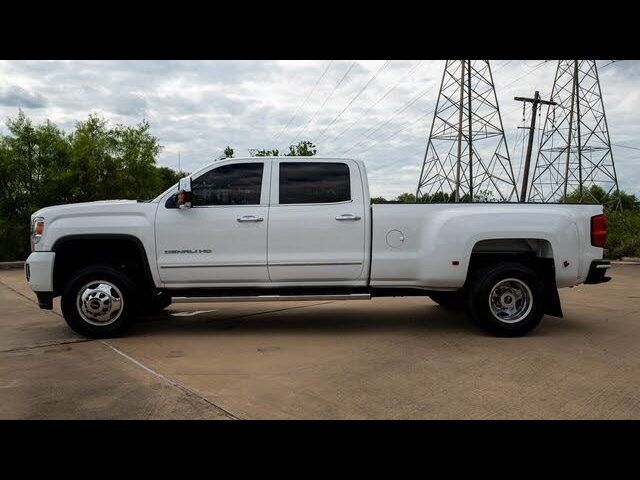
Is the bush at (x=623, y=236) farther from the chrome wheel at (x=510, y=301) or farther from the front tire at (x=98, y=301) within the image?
the front tire at (x=98, y=301)

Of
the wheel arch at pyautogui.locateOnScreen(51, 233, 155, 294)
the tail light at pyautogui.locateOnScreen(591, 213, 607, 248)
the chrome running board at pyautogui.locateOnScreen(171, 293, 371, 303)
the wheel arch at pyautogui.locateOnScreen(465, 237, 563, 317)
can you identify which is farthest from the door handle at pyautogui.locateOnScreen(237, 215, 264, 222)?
the tail light at pyautogui.locateOnScreen(591, 213, 607, 248)

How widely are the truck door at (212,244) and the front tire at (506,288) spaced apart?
94.6 inches

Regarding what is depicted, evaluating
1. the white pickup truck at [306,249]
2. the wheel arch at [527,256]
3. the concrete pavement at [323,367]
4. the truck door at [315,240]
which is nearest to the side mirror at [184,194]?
the white pickup truck at [306,249]

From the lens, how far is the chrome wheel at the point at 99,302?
19.4 ft

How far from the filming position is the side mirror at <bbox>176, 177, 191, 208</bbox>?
19.5 feet

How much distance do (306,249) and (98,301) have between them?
2402mm

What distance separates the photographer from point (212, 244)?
19.8 feet

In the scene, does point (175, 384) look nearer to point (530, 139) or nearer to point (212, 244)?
point (212, 244)

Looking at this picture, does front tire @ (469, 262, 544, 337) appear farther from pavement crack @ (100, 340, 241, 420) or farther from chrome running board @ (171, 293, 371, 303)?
pavement crack @ (100, 340, 241, 420)

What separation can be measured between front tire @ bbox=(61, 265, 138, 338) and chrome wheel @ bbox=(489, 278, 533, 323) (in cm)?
411

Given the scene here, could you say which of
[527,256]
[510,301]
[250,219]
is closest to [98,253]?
[250,219]

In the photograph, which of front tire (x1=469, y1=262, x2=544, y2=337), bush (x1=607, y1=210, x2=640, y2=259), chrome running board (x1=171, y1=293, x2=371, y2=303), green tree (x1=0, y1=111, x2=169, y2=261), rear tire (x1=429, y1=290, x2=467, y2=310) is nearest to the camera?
front tire (x1=469, y1=262, x2=544, y2=337)
